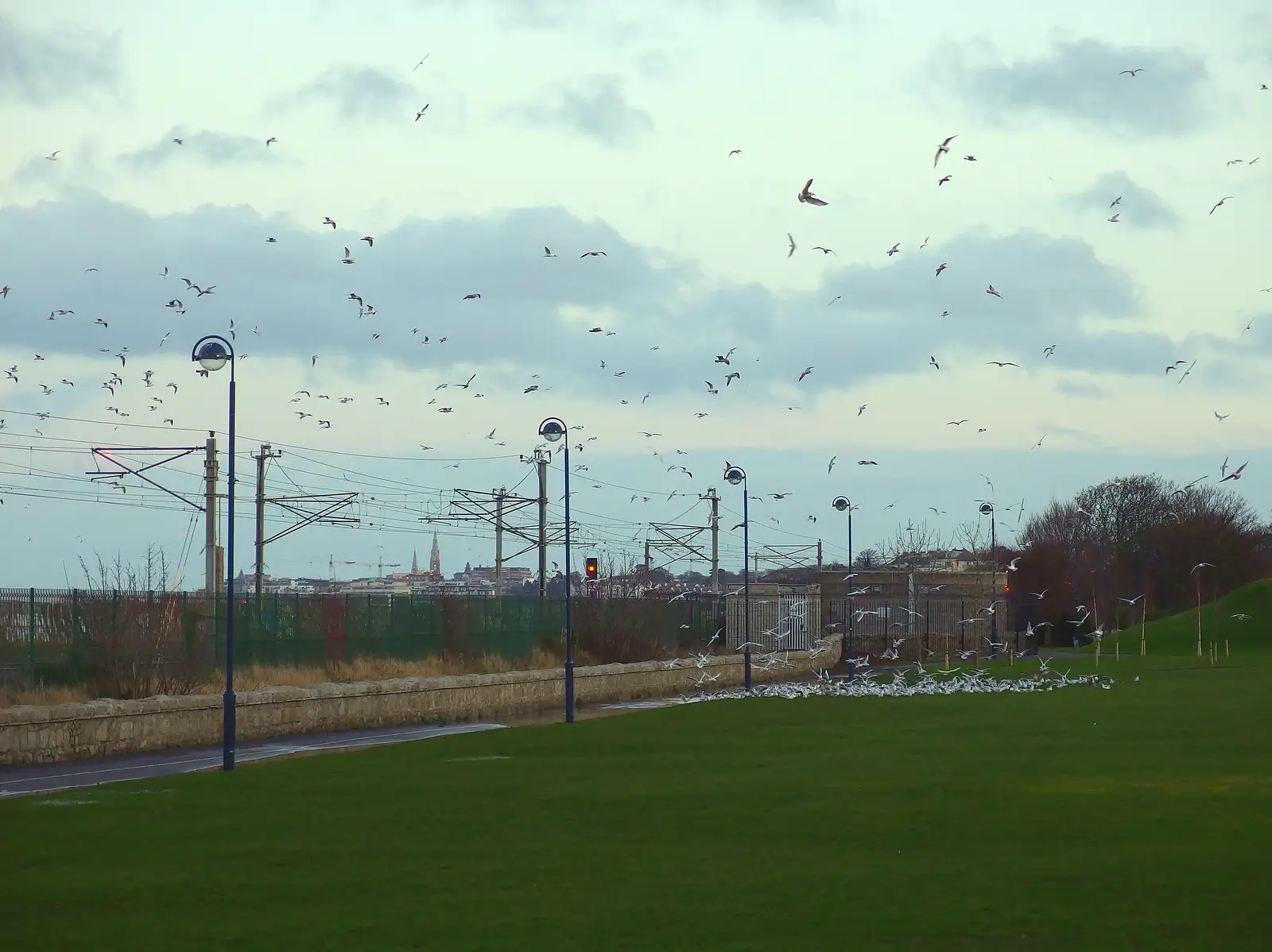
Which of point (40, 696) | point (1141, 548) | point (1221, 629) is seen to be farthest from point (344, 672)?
point (1141, 548)

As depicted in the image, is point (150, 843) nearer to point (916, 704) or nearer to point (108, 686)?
point (108, 686)

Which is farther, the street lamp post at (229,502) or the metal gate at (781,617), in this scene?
the metal gate at (781,617)

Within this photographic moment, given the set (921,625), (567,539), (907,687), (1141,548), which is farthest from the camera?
(1141,548)

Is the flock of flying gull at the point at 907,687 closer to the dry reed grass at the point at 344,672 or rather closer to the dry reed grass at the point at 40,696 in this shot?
the dry reed grass at the point at 344,672

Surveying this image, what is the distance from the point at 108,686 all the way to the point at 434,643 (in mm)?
15460

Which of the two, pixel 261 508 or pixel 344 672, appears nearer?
pixel 344 672

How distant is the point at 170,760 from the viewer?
28625 mm

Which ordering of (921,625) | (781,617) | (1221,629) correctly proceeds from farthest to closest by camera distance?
(1221,629)
(921,625)
(781,617)

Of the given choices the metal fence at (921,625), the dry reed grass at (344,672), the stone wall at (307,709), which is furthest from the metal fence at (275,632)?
the metal fence at (921,625)

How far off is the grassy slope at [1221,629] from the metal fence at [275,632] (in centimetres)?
3734

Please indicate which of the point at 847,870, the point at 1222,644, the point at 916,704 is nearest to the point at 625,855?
the point at 847,870

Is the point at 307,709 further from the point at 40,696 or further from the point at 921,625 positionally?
the point at 921,625

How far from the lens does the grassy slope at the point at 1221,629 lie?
8881 cm

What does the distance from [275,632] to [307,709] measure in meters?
6.13
